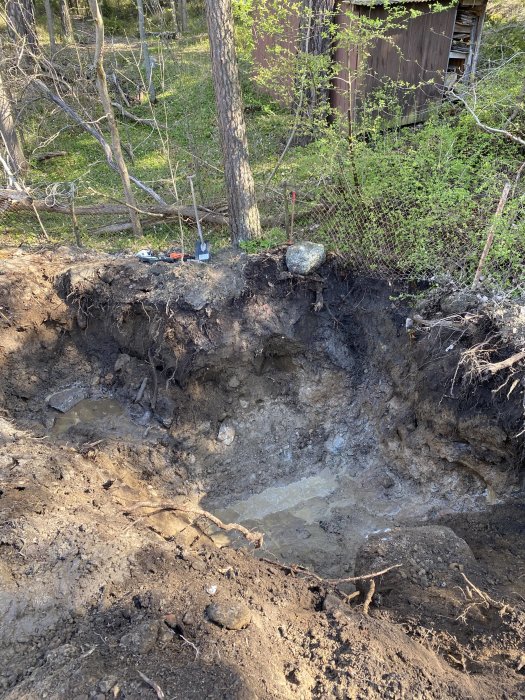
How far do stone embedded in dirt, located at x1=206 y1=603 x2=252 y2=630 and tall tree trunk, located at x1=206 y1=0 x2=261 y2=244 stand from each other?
570 centimetres

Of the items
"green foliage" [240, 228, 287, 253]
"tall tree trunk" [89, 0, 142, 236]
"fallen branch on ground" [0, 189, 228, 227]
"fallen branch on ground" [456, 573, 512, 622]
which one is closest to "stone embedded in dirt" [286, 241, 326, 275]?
"green foliage" [240, 228, 287, 253]

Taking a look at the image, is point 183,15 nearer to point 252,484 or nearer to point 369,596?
point 252,484

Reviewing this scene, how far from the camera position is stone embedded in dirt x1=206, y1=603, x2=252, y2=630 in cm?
375

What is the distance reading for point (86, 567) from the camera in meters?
4.05

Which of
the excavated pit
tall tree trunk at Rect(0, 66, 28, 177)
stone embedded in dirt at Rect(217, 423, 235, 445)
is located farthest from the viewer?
tall tree trunk at Rect(0, 66, 28, 177)

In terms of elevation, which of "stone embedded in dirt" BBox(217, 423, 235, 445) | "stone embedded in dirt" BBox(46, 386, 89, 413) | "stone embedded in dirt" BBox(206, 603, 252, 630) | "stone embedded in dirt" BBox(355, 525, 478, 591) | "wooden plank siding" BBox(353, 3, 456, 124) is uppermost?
"wooden plank siding" BBox(353, 3, 456, 124)

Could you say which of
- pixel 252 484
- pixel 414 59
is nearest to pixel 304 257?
pixel 252 484

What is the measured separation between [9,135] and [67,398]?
7.19 metres

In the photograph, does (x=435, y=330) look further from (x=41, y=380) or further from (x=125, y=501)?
(x=41, y=380)

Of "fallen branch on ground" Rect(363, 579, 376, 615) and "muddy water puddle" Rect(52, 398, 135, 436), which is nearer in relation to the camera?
"fallen branch on ground" Rect(363, 579, 376, 615)

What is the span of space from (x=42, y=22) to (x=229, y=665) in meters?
20.9

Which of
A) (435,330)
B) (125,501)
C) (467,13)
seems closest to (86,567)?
(125,501)

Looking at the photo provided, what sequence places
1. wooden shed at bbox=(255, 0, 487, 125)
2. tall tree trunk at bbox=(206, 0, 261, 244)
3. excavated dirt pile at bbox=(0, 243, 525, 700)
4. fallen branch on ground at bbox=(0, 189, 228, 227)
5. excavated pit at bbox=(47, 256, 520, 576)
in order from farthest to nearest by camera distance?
wooden shed at bbox=(255, 0, 487, 125)
fallen branch on ground at bbox=(0, 189, 228, 227)
tall tree trunk at bbox=(206, 0, 261, 244)
excavated pit at bbox=(47, 256, 520, 576)
excavated dirt pile at bbox=(0, 243, 525, 700)

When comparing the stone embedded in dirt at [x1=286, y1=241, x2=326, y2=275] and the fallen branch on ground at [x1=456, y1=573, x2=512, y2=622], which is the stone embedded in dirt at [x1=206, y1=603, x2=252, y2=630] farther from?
the stone embedded in dirt at [x1=286, y1=241, x2=326, y2=275]
